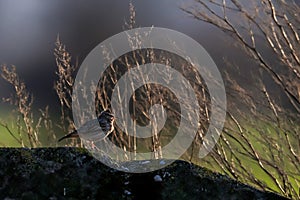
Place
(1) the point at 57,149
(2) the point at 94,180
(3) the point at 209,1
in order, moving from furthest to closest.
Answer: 1. (3) the point at 209,1
2. (1) the point at 57,149
3. (2) the point at 94,180

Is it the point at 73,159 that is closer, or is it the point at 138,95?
the point at 73,159

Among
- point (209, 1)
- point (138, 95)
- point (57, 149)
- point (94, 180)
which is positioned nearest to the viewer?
point (94, 180)

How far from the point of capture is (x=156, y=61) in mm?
10570

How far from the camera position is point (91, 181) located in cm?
459

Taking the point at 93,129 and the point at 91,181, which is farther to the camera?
the point at 93,129

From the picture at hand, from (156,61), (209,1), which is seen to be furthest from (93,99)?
(209,1)

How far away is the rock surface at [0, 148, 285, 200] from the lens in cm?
446

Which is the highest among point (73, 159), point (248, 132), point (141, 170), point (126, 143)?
point (73, 159)

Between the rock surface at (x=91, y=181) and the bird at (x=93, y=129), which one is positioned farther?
the bird at (x=93, y=129)

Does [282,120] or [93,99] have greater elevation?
[93,99]

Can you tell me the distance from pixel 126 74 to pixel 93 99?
908 millimetres

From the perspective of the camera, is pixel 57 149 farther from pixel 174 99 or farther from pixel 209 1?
pixel 209 1

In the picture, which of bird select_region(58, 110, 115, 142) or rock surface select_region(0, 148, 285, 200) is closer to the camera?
rock surface select_region(0, 148, 285, 200)

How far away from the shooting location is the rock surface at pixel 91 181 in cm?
446
